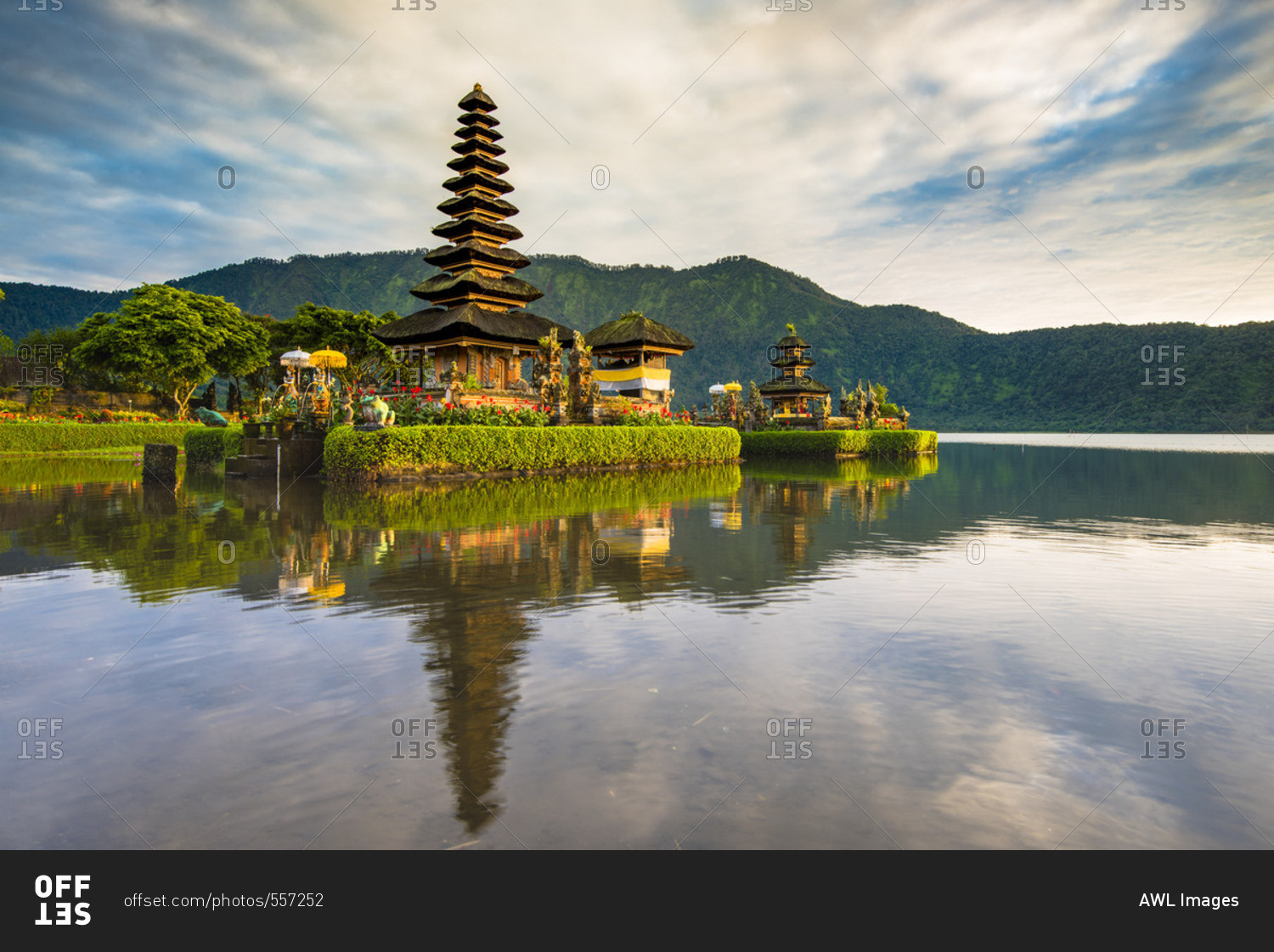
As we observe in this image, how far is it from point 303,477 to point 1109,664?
25127 millimetres

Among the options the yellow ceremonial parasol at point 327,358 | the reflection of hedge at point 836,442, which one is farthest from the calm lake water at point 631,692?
the reflection of hedge at point 836,442

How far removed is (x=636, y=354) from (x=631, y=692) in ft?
140

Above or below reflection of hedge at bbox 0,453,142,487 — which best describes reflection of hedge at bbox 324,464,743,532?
below

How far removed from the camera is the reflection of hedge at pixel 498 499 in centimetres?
1438

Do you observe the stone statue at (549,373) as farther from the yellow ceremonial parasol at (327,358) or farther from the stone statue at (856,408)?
the stone statue at (856,408)

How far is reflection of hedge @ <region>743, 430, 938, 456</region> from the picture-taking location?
48.8 meters

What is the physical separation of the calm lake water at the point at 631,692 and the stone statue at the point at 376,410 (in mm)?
11310

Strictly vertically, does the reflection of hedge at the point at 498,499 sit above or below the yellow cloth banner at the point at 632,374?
below

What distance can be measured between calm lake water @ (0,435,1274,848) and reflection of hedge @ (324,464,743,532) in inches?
93.6

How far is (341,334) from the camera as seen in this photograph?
66062mm

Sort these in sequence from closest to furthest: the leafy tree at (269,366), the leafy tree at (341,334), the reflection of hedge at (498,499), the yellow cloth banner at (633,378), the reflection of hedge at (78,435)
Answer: the reflection of hedge at (498,499)
the reflection of hedge at (78,435)
the yellow cloth banner at (633,378)
the leafy tree at (341,334)
the leafy tree at (269,366)

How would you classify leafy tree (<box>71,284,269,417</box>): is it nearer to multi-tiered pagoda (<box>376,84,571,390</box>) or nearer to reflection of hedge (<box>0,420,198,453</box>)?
reflection of hedge (<box>0,420,198,453</box>)

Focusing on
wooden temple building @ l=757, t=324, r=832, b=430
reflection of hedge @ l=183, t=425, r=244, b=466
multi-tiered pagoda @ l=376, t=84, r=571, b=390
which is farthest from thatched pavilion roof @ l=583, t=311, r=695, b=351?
reflection of hedge @ l=183, t=425, r=244, b=466
